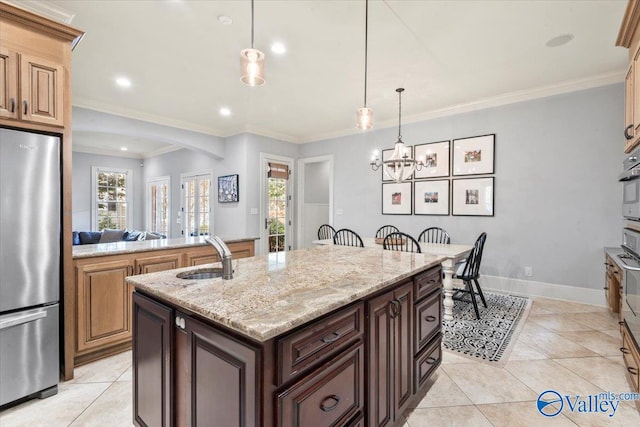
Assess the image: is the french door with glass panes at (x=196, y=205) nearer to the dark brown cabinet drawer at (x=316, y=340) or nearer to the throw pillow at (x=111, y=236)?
the throw pillow at (x=111, y=236)

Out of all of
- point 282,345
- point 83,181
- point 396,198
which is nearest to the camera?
point 282,345

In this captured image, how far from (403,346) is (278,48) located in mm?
2790

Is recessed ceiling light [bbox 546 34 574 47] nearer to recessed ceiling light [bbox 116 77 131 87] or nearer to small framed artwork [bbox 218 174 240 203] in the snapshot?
recessed ceiling light [bbox 116 77 131 87]

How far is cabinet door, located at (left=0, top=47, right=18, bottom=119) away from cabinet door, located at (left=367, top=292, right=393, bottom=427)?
2.43 meters

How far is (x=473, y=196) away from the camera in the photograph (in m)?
4.38

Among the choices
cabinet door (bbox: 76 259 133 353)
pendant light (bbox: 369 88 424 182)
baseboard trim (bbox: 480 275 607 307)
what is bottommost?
baseboard trim (bbox: 480 275 607 307)

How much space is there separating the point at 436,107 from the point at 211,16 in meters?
3.41

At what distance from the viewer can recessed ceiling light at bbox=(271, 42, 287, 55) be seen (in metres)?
2.83

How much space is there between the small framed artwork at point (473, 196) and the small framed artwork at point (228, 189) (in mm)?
3816

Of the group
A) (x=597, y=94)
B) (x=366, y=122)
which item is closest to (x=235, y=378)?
(x=366, y=122)

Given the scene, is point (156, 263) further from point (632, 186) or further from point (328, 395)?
point (632, 186)
